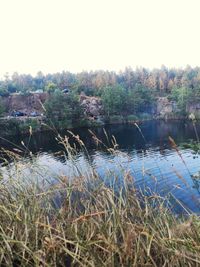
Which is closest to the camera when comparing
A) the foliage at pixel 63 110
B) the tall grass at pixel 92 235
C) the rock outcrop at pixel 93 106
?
the tall grass at pixel 92 235

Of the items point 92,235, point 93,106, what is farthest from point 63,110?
point 92,235

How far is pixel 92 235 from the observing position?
2.14 meters

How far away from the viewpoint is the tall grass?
189cm

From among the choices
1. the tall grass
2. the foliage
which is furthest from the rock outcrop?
the tall grass

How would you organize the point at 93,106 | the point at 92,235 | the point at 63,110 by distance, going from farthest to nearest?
the point at 93,106
the point at 63,110
the point at 92,235

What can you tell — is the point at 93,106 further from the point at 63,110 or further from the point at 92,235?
the point at 92,235

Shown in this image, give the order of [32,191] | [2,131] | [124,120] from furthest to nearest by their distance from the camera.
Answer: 1. [124,120]
2. [2,131]
3. [32,191]

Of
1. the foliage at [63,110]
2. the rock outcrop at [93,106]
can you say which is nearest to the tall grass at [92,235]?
the foliage at [63,110]

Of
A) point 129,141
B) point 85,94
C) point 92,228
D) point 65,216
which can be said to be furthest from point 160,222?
point 85,94

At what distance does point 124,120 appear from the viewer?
218ft

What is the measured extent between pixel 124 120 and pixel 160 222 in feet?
212

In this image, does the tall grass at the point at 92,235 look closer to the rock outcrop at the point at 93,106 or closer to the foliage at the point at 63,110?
the foliage at the point at 63,110

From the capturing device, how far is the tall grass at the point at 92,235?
6.22ft

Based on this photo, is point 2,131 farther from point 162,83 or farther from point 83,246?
point 162,83
